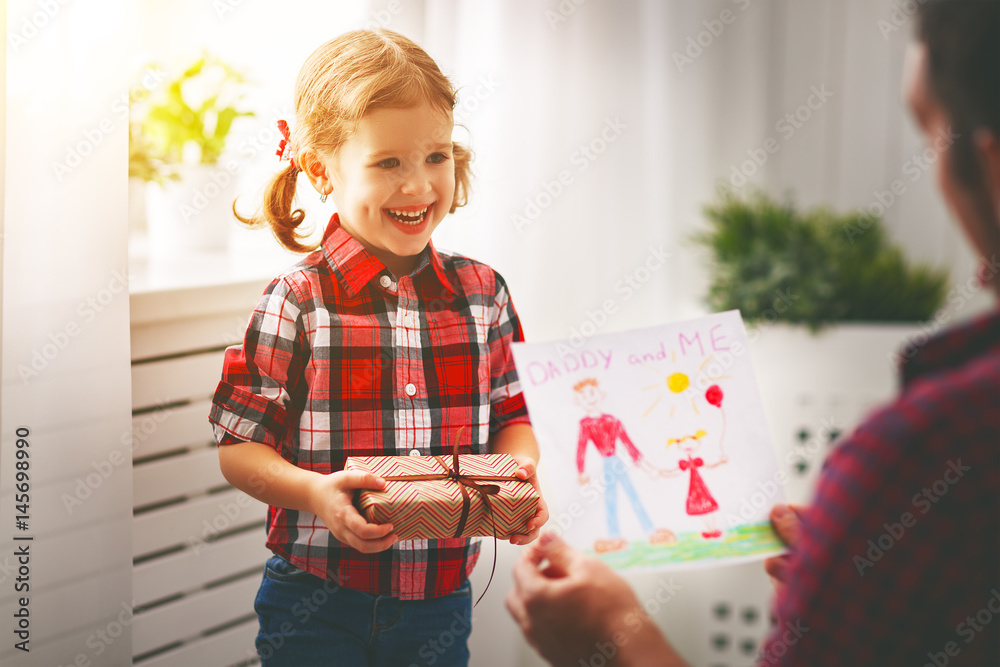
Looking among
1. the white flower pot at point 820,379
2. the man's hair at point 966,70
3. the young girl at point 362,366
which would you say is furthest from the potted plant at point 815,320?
the man's hair at point 966,70

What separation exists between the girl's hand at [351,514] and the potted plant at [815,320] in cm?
98

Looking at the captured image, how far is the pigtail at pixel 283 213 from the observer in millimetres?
1039

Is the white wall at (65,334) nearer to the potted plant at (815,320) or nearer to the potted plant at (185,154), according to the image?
the potted plant at (185,154)

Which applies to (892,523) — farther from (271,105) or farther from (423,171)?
(271,105)

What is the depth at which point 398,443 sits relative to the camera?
97 centimetres

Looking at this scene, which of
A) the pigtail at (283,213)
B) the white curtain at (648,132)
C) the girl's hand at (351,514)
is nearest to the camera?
the girl's hand at (351,514)

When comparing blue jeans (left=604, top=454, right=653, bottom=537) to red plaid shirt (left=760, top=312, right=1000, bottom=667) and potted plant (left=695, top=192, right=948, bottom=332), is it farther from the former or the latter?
potted plant (left=695, top=192, right=948, bottom=332)

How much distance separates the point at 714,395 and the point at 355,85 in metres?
0.56

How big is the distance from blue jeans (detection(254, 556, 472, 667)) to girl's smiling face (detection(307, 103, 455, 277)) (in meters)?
0.41

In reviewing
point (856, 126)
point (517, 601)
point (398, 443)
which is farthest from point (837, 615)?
point (856, 126)

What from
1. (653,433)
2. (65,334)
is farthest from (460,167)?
(65,334)

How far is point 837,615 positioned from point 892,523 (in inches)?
2.4

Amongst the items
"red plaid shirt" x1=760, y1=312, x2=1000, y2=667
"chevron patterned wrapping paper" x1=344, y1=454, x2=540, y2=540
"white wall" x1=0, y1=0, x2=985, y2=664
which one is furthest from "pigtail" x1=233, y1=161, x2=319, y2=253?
"red plaid shirt" x1=760, y1=312, x2=1000, y2=667

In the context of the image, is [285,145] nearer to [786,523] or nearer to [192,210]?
[192,210]
